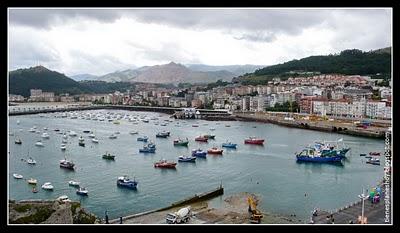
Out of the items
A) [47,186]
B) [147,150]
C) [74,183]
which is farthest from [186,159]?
[47,186]

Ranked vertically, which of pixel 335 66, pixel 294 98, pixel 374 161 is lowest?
pixel 374 161

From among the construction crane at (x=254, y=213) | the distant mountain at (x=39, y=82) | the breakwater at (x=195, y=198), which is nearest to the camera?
the construction crane at (x=254, y=213)

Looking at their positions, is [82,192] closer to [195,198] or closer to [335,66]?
[195,198]

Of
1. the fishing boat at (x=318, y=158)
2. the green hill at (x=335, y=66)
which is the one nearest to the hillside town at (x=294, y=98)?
the green hill at (x=335, y=66)

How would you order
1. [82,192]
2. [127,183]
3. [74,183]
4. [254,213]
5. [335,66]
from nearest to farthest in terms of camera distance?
[254,213], [82,192], [127,183], [74,183], [335,66]

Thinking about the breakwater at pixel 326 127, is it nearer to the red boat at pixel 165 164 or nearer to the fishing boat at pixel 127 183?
the red boat at pixel 165 164

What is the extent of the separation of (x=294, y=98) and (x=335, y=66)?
4692 millimetres

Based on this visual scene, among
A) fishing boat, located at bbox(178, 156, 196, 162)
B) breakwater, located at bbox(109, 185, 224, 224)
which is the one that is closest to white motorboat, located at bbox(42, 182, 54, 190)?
breakwater, located at bbox(109, 185, 224, 224)

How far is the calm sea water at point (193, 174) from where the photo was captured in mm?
4375

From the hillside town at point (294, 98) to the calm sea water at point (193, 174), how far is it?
3467 millimetres

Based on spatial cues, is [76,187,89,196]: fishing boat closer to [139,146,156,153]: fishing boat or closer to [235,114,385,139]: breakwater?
[139,146,156,153]: fishing boat

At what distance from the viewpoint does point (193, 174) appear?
5680mm
